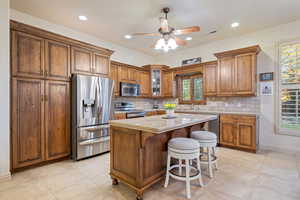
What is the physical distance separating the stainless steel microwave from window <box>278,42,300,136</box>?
12.3ft

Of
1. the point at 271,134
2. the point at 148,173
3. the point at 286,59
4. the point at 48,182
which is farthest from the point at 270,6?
the point at 48,182

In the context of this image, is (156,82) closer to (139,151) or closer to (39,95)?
(39,95)

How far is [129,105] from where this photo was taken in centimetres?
486

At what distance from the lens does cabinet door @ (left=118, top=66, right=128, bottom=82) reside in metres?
4.61

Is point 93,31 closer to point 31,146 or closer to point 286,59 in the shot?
point 31,146

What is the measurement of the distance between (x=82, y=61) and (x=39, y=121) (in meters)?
1.47

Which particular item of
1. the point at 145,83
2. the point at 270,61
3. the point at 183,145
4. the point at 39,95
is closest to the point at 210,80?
the point at 270,61

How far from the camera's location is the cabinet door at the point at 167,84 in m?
5.28

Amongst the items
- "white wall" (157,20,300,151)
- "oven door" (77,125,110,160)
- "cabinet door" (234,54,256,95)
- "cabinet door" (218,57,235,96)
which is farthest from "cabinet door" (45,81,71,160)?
"white wall" (157,20,300,151)

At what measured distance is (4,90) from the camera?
226 centimetres

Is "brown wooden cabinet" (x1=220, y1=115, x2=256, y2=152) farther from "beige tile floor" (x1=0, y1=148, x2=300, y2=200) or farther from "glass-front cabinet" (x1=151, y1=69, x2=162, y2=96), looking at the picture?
"glass-front cabinet" (x1=151, y1=69, x2=162, y2=96)

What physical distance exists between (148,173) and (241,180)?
4.77 ft

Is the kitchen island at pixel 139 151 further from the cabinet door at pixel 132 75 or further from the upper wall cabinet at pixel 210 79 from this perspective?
the cabinet door at pixel 132 75

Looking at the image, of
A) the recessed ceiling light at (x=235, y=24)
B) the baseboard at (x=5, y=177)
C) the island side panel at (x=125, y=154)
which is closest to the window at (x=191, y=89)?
the recessed ceiling light at (x=235, y=24)
